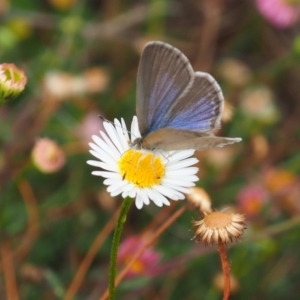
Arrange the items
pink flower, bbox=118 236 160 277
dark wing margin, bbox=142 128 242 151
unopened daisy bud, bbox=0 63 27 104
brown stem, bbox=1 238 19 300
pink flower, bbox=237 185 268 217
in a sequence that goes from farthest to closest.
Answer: pink flower, bbox=237 185 268 217 → pink flower, bbox=118 236 160 277 → brown stem, bbox=1 238 19 300 → unopened daisy bud, bbox=0 63 27 104 → dark wing margin, bbox=142 128 242 151

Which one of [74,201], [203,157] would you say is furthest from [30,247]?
[203,157]

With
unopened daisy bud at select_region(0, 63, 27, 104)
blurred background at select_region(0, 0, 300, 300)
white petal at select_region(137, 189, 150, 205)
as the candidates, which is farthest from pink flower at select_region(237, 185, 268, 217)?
unopened daisy bud at select_region(0, 63, 27, 104)

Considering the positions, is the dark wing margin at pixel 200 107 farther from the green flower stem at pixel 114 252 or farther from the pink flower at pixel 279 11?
the pink flower at pixel 279 11

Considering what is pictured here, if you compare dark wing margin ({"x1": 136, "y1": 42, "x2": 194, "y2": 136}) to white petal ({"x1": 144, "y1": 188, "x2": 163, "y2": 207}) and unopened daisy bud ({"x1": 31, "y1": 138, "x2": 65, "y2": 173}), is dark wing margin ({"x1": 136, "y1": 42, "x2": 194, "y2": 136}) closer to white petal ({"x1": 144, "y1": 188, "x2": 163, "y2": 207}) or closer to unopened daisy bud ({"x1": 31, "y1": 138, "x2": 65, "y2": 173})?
white petal ({"x1": 144, "y1": 188, "x2": 163, "y2": 207})

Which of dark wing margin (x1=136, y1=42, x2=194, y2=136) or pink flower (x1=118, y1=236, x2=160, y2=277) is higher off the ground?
dark wing margin (x1=136, y1=42, x2=194, y2=136)

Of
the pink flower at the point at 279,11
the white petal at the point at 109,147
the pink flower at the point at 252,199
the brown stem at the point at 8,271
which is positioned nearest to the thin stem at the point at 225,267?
the white petal at the point at 109,147

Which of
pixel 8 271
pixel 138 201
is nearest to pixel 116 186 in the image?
pixel 138 201
